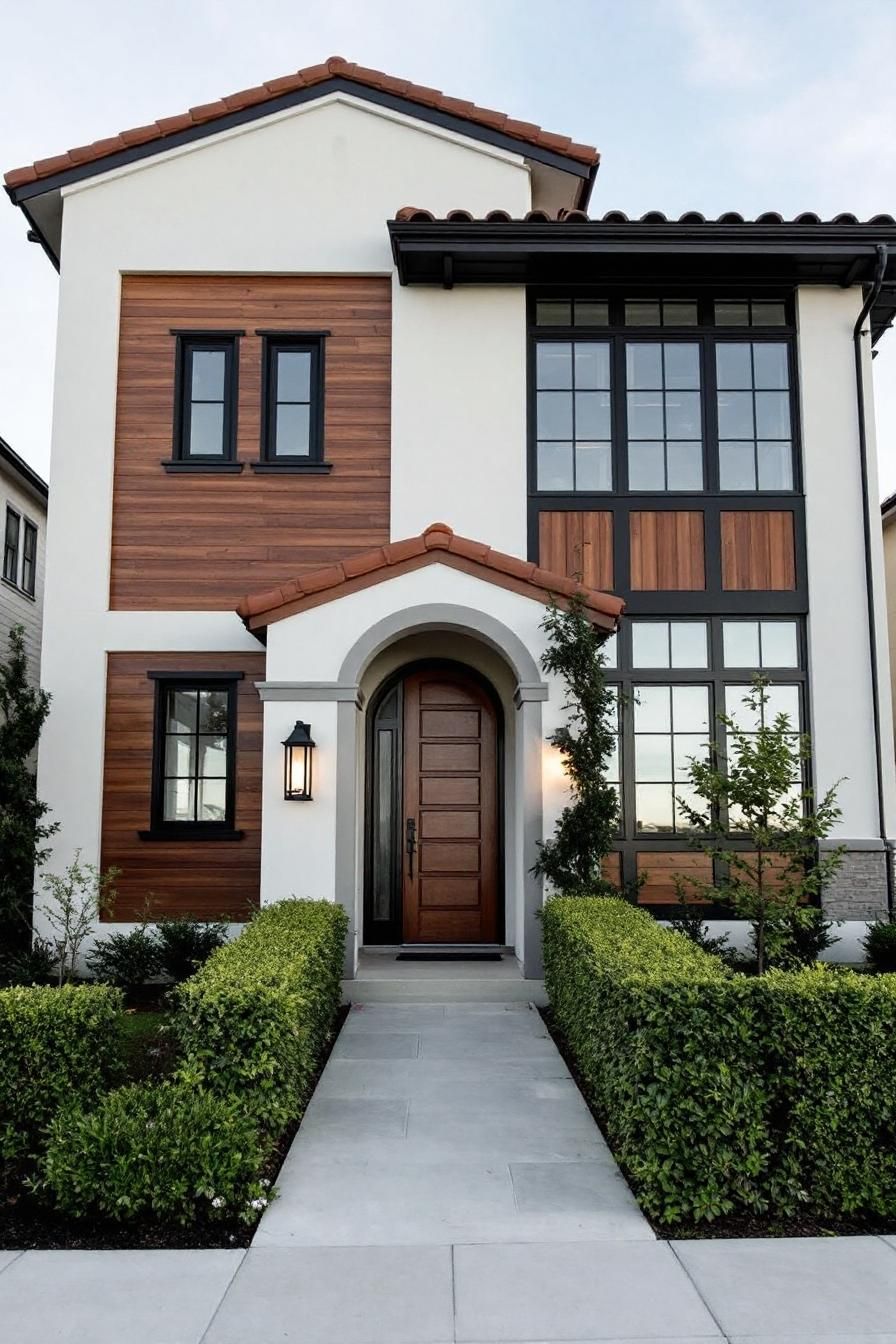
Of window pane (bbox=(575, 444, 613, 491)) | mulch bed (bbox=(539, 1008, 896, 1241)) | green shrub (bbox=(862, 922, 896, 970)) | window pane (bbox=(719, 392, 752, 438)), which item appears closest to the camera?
mulch bed (bbox=(539, 1008, 896, 1241))

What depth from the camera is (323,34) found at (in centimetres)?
1385

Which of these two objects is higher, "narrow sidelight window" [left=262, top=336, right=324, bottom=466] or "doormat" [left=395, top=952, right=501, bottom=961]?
"narrow sidelight window" [left=262, top=336, right=324, bottom=466]

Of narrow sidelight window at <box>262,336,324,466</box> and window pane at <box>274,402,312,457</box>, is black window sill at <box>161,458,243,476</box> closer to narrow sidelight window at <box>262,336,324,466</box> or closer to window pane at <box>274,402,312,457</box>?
narrow sidelight window at <box>262,336,324,466</box>

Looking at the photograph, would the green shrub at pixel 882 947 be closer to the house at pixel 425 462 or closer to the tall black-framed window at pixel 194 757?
the house at pixel 425 462

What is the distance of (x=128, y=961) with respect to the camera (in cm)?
886

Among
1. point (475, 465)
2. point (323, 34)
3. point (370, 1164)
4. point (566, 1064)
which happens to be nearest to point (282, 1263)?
point (370, 1164)

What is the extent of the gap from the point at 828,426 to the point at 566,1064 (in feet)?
22.4

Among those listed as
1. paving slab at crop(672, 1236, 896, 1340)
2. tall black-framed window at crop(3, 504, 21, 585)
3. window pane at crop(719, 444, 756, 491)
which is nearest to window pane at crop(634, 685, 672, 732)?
window pane at crop(719, 444, 756, 491)

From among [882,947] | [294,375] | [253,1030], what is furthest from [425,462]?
[253,1030]

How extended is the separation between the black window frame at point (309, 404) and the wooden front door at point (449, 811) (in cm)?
240

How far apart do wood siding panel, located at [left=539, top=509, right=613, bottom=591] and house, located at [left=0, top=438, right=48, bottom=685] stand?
7.63 meters

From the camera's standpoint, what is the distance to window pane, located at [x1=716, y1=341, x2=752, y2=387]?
10344 mm

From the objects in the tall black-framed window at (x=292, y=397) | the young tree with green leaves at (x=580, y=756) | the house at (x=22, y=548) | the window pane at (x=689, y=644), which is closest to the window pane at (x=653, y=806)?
the window pane at (x=689, y=644)

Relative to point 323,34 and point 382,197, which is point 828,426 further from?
point 323,34
